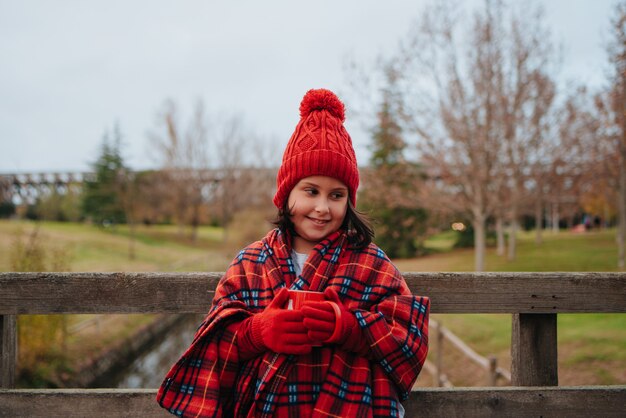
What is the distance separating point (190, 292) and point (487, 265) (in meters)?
18.9

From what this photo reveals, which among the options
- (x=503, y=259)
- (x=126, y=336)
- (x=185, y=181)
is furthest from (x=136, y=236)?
(x=503, y=259)

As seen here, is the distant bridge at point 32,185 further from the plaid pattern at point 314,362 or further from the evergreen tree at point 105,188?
the plaid pattern at point 314,362

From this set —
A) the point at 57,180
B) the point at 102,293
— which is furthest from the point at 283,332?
the point at 57,180

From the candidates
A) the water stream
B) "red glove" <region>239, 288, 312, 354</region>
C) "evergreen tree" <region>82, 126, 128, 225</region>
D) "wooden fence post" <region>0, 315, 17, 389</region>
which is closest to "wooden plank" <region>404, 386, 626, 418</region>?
"red glove" <region>239, 288, 312, 354</region>

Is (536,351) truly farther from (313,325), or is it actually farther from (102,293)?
(102,293)

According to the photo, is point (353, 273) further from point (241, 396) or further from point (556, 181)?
point (556, 181)

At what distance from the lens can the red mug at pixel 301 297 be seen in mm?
1594

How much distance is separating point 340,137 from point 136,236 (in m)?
36.7

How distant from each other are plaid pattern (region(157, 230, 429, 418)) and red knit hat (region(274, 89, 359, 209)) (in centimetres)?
34

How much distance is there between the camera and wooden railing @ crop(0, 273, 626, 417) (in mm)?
1948

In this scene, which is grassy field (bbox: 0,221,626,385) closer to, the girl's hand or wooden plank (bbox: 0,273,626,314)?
wooden plank (bbox: 0,273,626,314)

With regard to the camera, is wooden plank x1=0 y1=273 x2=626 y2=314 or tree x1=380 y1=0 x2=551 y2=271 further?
tree x1=380 y1=0 x2=551 y2=271

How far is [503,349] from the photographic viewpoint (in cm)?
853

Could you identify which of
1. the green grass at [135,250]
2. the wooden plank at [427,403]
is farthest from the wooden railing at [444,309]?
the green grass at [135,250]
